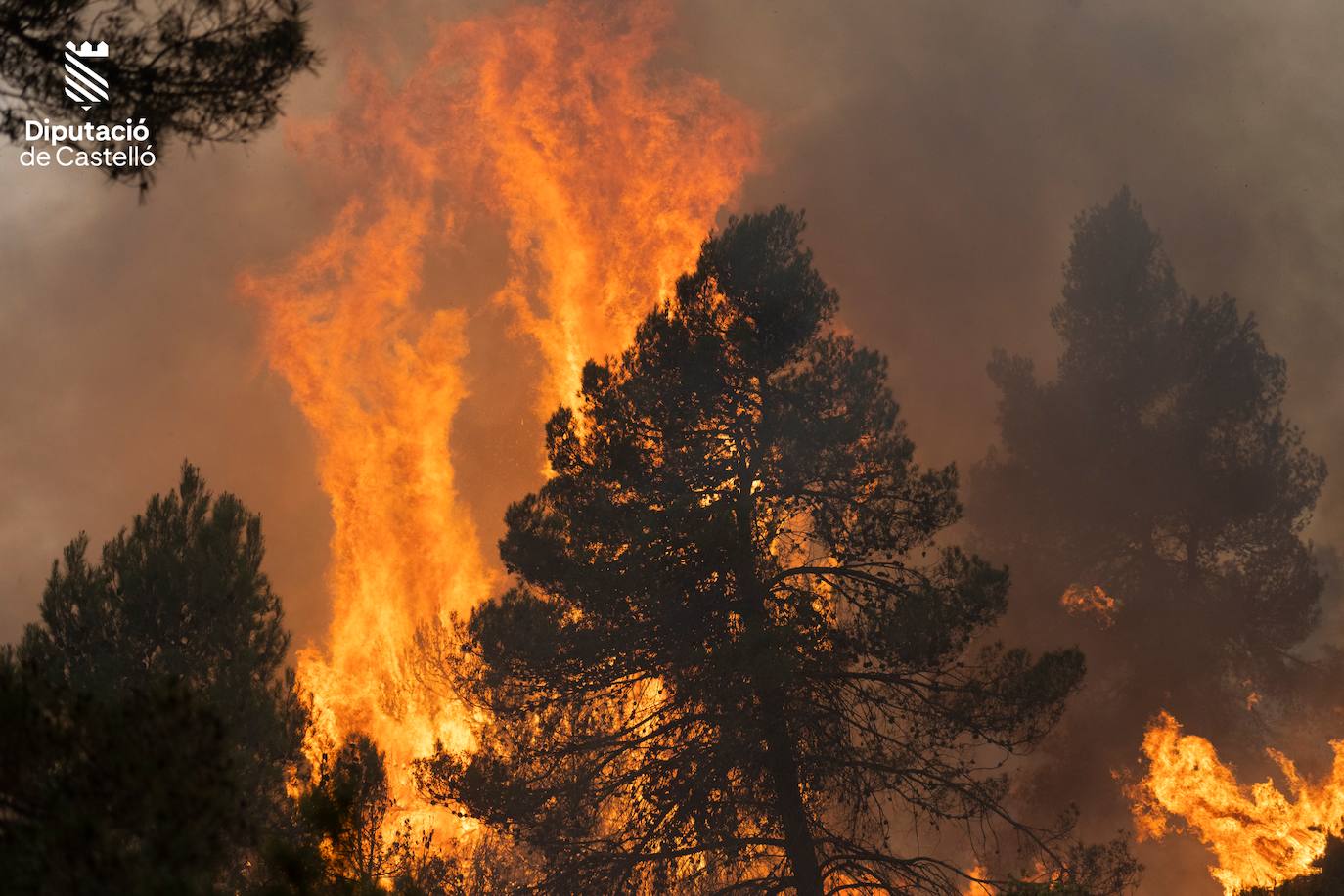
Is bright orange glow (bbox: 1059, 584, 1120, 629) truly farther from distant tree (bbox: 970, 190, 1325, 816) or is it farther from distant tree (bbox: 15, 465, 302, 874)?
distant tree (bbox: 15, 465, 302, 874)

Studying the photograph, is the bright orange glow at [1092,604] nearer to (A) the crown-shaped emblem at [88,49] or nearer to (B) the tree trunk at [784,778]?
(B) the tree trunk at [784,778]

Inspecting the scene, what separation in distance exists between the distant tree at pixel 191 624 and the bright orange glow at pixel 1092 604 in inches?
→ 843

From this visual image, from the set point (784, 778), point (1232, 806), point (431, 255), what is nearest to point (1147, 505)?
point (1232, 806)

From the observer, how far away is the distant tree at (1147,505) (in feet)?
83.8

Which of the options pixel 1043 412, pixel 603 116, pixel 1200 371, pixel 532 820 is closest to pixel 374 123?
pixel 603 116

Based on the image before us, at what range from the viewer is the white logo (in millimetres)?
7367

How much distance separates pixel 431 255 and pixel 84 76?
130 ft

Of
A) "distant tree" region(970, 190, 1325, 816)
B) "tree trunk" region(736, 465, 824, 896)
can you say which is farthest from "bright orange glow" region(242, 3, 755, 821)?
"tree trunk" region(736, 465, 824, 896)

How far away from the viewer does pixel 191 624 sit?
47.0 ft

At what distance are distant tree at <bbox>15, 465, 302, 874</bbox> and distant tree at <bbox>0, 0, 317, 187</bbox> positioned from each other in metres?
7.84

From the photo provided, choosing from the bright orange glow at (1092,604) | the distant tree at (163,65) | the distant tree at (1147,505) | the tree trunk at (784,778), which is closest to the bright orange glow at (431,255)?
the distant tree at (1147,505)

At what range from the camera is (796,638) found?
1327 cm

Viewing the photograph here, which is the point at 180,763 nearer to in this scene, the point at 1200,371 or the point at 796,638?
the point at 796,638

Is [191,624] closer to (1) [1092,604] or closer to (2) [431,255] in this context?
(1) [1092,604]
